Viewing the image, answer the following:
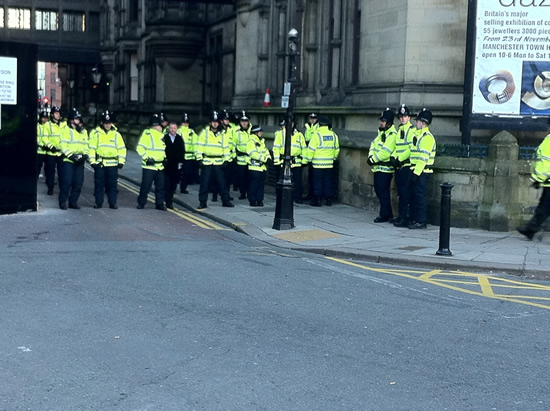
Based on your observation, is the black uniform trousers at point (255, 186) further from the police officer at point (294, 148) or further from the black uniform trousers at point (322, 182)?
the black uniform trousers at point (322, 182)

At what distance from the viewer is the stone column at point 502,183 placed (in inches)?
552

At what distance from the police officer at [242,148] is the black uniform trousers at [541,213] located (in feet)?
25.5

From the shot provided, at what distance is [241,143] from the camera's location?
19.5m

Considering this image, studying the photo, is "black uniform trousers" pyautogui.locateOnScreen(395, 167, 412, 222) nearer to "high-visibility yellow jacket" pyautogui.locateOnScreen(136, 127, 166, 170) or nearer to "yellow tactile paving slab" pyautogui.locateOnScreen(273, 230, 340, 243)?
"yellow tactile paving slab" pyautogui.locateOnScreen(273, 230, 340, 243)

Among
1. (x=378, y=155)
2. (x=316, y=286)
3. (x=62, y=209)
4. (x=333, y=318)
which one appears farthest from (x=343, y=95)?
(x=333, y=318)

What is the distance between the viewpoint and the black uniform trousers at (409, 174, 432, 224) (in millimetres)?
14398

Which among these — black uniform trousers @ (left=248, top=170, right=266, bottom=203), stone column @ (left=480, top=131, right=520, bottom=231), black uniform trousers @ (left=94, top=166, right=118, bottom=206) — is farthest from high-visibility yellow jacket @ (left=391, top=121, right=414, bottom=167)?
black uniform trousers @ (left=94, top=166, right=118, bottom=206)

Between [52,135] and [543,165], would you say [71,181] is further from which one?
[543,165]

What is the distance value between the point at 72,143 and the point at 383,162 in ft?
19.9

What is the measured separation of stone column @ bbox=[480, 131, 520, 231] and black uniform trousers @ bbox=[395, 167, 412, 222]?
1307 mm

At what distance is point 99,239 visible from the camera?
1284 cm

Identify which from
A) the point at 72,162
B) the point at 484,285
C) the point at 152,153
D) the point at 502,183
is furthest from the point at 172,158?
the point at 484,285

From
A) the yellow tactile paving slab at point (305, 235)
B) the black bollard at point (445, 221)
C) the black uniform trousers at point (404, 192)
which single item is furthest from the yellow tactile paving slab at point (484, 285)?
the black uniform trousers at point (404, 192)

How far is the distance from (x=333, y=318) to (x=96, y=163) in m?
10.1
